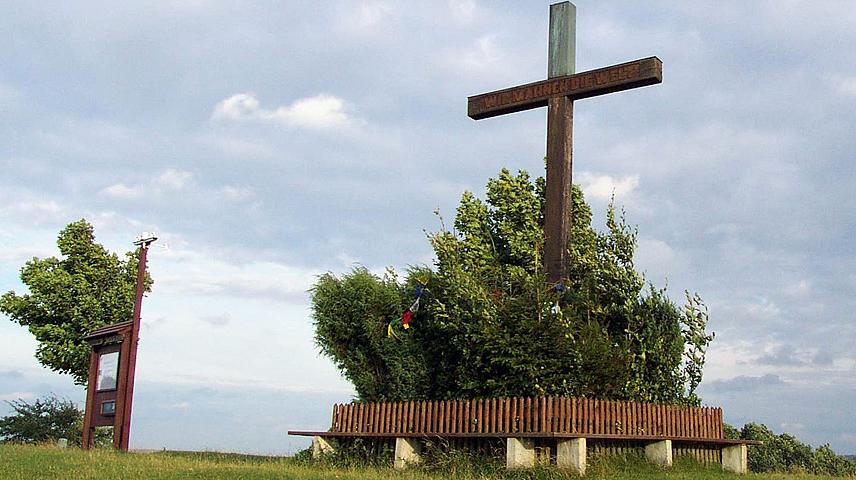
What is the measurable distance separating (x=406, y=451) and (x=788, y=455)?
46.3 ft

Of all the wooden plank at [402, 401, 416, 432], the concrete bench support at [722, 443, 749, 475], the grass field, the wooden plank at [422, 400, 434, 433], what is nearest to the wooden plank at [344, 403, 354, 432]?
the grass field

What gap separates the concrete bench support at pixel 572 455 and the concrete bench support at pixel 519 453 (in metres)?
0.59

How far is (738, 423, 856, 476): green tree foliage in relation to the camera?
87.4ft

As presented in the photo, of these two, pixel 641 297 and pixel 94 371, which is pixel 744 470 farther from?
pixel 94 371

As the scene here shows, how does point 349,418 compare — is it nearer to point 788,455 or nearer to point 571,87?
point 571,87

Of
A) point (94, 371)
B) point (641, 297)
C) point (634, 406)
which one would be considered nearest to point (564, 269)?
point (641, 297)

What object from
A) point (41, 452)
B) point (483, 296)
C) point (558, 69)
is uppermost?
point (558, 69)

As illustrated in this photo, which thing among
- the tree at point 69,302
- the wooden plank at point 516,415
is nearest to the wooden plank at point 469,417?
the wooden plank at point 516,415

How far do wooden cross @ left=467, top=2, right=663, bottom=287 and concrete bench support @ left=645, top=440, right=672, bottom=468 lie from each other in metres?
4.25

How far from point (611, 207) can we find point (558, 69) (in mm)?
3870

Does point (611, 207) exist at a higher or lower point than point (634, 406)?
higher

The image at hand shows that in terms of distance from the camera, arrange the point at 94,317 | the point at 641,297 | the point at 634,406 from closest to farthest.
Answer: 1. the point at 634,406
2. the point at 641,297
3. the point at 94,317

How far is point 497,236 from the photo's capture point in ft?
85.7

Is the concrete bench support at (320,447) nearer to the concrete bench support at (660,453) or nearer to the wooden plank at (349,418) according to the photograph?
the wooden plank at (349,418)
